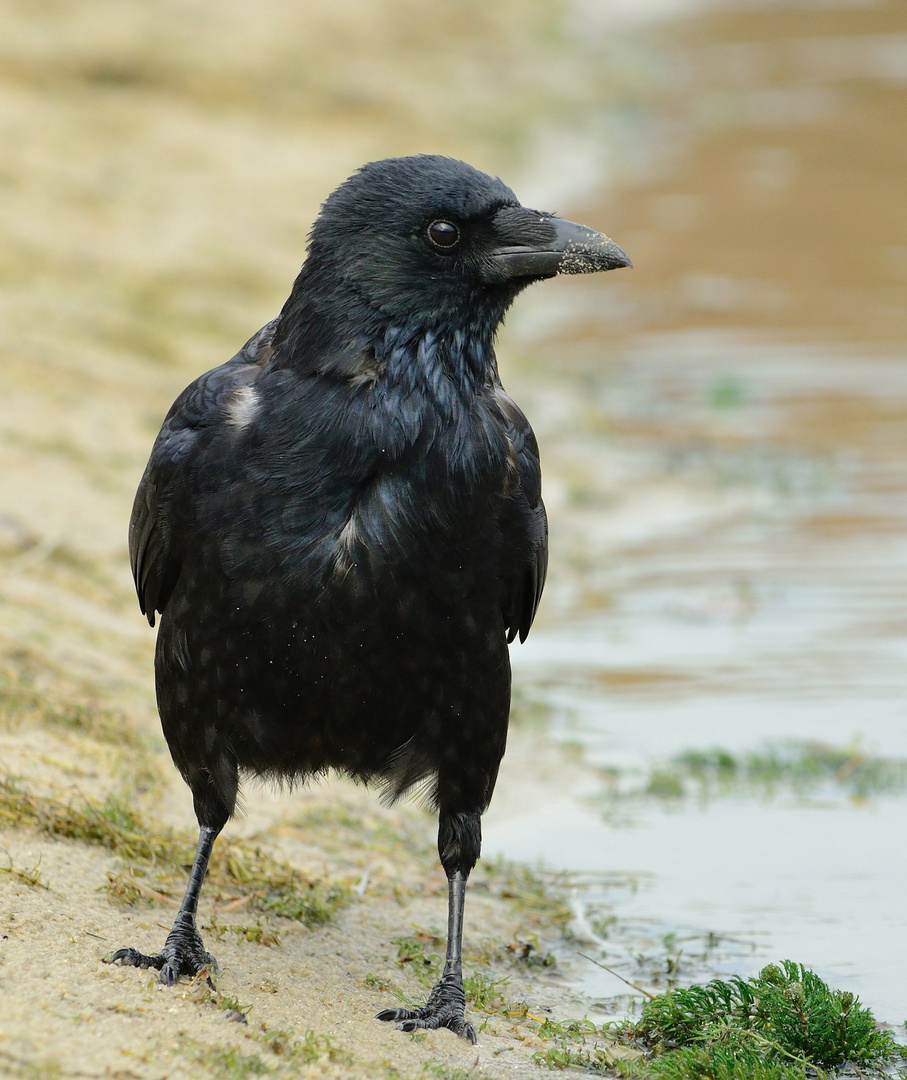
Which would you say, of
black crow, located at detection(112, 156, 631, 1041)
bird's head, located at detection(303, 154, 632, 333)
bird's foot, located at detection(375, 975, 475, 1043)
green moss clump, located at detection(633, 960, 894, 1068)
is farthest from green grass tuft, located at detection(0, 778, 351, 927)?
bird's head, located at detection(303, 154, 632, 333)

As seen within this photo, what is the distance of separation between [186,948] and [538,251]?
1.81 meters

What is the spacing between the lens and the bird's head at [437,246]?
154 inches

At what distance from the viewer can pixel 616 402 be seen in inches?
430

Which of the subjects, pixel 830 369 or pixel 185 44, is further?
pixel 185 44

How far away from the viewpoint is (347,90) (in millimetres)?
19797

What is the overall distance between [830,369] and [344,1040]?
8267mm

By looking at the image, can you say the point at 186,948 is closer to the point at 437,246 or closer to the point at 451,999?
the point at 451,999

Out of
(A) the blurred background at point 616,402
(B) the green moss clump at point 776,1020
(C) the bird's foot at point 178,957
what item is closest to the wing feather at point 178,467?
(C) the bird's foot at point 178,957

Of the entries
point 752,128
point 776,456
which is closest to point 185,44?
point 752,128

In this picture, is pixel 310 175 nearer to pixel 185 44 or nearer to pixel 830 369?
pixel 185 44

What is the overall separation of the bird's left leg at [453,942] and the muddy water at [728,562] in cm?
58

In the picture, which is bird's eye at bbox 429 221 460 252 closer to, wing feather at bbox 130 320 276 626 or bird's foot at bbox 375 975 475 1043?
wing feather at bbox 130 320 276 626

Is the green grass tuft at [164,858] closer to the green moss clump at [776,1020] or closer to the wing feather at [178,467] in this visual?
the wing feather at [178,467]

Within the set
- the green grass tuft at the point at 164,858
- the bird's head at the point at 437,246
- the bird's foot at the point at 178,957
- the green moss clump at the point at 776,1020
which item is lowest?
the bird's foot at the point at 178,957
